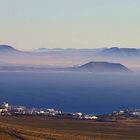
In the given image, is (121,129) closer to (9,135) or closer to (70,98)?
(9,135)

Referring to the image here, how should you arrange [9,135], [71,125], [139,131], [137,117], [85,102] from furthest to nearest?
1. [85,102]
2. [137,117]
3. [71,125]
4. [139,131]
5. [9,135]

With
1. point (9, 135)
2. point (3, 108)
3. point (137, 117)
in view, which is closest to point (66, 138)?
point (9, 135)

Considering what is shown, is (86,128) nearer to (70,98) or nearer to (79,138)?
(79,138)

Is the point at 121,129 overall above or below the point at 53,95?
below

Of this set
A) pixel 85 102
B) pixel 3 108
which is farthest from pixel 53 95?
pixel 3 108

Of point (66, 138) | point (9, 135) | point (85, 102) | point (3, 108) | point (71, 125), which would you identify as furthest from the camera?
point (85, 102)

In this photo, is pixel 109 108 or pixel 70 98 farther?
pixel 70 98
